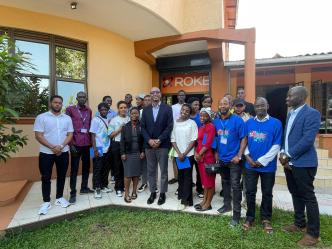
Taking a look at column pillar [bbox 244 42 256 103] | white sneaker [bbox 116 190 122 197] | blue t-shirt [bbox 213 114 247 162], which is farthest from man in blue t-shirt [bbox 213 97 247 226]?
column pillar [bbox 244 42 256 103]

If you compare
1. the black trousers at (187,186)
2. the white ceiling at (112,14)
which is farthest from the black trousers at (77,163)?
the white ceiling at (112,14)

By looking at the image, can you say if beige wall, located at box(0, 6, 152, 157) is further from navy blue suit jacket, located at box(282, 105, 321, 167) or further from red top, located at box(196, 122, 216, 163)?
navy blue suit jacket, located at box(282, 105, 321, 167)

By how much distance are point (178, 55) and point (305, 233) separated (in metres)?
7.37

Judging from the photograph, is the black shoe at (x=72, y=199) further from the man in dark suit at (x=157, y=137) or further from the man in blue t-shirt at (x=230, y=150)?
the man in blue t-shirt at (x=230, y=150)

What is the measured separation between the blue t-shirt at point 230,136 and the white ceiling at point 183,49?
4.79 metres

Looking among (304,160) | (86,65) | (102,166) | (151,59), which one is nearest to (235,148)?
(304,160)

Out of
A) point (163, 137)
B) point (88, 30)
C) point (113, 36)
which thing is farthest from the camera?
point (113, 36)

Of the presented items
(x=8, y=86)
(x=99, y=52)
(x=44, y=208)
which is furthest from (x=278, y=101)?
(x=8, y=86)

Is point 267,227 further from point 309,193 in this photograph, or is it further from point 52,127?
point 52,127

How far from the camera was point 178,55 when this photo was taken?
33.1ft

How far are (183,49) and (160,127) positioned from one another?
16.7 ft

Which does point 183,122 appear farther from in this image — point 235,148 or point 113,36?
point 113,36

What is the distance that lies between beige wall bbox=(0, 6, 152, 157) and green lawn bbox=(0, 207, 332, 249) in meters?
2.97

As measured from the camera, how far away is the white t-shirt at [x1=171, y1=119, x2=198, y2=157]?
503cm
